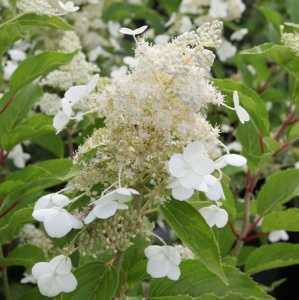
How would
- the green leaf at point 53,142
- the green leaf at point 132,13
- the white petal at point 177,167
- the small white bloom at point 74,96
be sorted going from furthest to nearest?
the green leaf at point 132,13 → the green leaf at point 53,142 → the small white bloom at point 74,96 → the white petal at point 177,167

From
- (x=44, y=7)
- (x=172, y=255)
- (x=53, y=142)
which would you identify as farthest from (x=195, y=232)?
(x=53, y=142)

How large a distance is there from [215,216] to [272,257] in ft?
1.52

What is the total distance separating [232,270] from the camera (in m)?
1.32

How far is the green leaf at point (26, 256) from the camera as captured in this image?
155cm

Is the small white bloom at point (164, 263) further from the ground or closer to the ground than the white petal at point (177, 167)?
closer to the ground

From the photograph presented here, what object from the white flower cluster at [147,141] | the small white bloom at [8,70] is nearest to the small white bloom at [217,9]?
the small white bloom at [8,70]

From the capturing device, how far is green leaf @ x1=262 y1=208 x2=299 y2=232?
1.48 metres

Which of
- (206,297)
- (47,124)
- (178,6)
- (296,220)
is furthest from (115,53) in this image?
(206,297)

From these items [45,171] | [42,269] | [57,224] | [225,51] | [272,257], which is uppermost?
[57,224]

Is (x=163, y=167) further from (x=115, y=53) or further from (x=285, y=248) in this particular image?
(x=115, y=53)

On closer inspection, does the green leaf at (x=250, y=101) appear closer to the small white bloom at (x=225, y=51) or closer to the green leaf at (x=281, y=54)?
the green leaf at (x=281, y=54)

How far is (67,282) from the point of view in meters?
1.13

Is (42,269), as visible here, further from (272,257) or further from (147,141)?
(272,257)

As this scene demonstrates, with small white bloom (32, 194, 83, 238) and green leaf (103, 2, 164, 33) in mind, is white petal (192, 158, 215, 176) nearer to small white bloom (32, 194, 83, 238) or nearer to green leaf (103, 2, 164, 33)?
small white bloom (32, 194, 83, 238)
